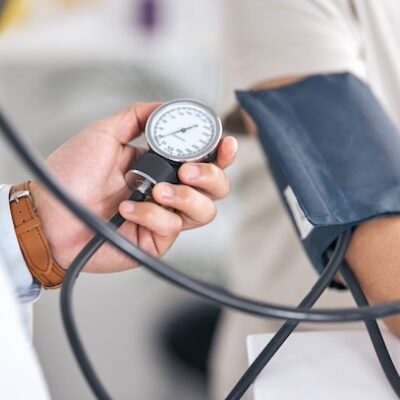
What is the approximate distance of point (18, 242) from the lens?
71 cm

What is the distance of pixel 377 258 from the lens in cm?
71

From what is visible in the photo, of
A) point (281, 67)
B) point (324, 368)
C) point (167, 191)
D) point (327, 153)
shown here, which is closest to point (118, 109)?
point (281, 67)

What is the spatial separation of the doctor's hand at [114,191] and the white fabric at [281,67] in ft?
0.97

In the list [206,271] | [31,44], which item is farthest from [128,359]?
[31,44]

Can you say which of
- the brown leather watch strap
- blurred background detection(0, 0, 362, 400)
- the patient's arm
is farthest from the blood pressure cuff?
blurred background detection(0, 0, 362, 400)

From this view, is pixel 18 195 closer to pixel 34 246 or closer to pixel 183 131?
pixel 34 246

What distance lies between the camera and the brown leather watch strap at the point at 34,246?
2.36 ft

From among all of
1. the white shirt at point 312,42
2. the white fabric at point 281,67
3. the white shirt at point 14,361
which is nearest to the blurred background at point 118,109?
the white fabric at point 281,67

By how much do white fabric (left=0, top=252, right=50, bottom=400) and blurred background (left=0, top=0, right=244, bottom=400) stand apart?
162 centimetres

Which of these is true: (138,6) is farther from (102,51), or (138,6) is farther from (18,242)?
(18,242)

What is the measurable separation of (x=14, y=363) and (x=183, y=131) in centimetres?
31

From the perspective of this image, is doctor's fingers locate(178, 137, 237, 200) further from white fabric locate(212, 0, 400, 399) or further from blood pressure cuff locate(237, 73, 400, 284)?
white fabric locate(212, 0, 400, 399)

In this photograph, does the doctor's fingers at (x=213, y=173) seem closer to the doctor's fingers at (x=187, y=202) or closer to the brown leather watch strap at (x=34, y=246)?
the doctor's fingers at (x=187, y=202)

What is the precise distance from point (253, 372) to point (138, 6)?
1.74 metres
